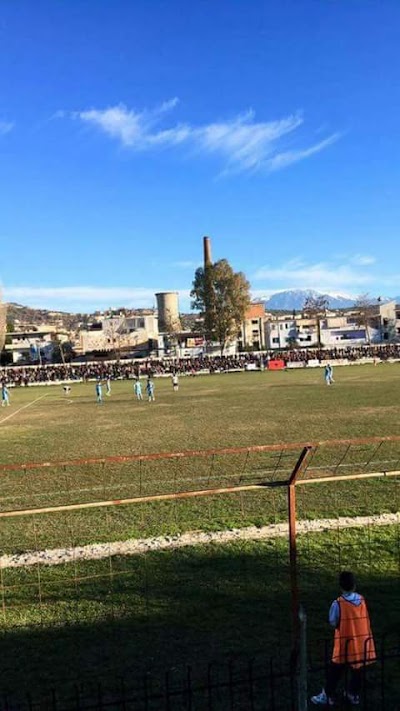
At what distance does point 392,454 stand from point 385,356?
56886mm

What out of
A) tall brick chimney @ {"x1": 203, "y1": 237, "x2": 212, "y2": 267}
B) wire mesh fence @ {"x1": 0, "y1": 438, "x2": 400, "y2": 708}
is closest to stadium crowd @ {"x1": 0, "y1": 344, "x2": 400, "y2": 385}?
tall brick chimney @ {"x1": 203, "y1": 237, "x2": 212, "y2": 267}

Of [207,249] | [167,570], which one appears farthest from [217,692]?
[207,249]

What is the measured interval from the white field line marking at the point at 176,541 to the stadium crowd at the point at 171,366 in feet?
185

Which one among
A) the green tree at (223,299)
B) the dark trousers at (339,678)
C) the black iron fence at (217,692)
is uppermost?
the green tree at (223,299)

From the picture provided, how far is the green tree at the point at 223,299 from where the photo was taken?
8419 centimetres

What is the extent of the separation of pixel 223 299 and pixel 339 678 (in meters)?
80.8

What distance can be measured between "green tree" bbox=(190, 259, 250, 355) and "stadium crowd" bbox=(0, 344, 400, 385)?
38.6 ft

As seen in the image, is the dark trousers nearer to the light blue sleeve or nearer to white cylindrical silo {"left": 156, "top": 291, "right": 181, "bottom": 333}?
the light blue sleeve

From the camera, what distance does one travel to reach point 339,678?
470cm

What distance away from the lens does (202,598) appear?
6758 millimetres

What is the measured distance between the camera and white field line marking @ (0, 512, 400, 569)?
8.31m

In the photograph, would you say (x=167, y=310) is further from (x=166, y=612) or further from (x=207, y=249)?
(x=166, y=612)

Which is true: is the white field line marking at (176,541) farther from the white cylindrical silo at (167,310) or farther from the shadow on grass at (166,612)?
the white cylindrical silo at (167,310)

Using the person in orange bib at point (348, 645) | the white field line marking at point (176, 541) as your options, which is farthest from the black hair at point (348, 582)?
the white field line marking at point (176, 541)
